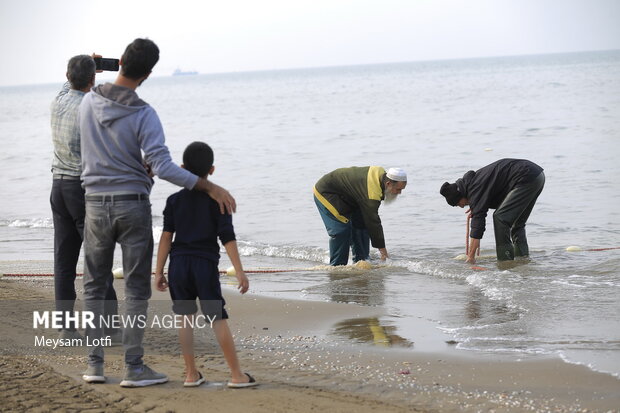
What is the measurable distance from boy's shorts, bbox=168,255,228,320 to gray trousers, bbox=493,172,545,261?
5405 millimetres

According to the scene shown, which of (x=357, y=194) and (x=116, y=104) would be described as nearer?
(x=116, y=104)

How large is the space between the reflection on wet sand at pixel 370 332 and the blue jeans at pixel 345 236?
8.74ft

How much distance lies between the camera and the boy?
4.45m

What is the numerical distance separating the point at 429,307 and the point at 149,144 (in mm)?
3605

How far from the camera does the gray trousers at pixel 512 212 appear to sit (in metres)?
9.18

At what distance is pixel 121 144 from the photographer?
175 inches

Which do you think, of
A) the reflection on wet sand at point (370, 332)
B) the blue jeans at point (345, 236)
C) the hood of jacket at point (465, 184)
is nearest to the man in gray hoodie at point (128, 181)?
the reflection on wet sand at point (370, 332)

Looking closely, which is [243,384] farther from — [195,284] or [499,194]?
[499,194]

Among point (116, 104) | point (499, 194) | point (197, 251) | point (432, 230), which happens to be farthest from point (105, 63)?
point (432, 230)

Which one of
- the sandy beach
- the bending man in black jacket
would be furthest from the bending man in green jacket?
the sandy beach

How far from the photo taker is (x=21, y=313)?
641 centimetres

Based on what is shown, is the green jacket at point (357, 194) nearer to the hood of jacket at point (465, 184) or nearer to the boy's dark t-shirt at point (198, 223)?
the hood of jacket at point (465, 184)

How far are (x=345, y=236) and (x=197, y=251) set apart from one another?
498cm

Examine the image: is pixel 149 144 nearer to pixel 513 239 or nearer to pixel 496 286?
pixel 496 286
